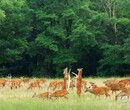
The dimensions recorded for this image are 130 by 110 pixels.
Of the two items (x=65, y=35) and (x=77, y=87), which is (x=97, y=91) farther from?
(x=65, y=35)

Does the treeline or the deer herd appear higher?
the treeline

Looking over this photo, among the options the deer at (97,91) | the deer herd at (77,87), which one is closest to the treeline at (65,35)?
the deer herd at (77,87)

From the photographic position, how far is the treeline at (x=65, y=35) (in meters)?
41.0

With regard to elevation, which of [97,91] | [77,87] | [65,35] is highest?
[65,35]

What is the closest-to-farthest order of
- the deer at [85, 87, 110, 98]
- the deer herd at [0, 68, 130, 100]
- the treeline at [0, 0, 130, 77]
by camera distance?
the deer herd at [0, 68, 130, 100], the deer at [85, 87, 110, 98], the treeline at [0, 0, 130, 77]

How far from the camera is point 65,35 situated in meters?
43.1

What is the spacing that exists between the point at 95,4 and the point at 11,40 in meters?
11.5

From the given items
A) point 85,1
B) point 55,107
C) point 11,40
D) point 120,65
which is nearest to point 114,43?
point 120,65

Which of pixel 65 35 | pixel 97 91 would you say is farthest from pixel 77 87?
pixel 65 35

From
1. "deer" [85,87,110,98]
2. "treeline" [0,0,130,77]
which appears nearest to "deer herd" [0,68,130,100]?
"deer" [85,87,110,98]

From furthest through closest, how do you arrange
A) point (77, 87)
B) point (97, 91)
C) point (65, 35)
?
point (65, 35), point (77, 87), point (97, 91)

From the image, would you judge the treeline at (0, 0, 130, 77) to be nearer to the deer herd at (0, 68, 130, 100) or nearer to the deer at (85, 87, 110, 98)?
the deer herd at (0, 68, 130, 100)

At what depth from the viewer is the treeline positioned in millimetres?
40969

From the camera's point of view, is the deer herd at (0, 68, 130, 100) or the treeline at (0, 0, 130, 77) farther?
the treeline at (0, 0, 130, 77)
